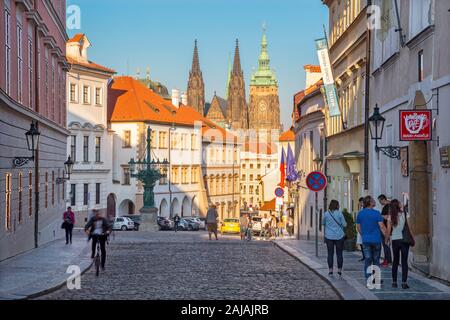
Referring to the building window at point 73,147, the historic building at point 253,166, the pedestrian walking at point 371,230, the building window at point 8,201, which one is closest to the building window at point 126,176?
the building window at point 73,147

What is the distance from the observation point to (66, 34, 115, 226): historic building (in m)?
73.8

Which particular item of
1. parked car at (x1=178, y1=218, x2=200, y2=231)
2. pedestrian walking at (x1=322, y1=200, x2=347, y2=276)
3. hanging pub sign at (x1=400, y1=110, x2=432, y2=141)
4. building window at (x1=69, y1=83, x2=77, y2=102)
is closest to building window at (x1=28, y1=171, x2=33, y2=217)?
pedestrian walking at (x1=322, y1=200, x2=347, y2=276)

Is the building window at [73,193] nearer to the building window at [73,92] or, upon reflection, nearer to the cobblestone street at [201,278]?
the building window at [73,92]

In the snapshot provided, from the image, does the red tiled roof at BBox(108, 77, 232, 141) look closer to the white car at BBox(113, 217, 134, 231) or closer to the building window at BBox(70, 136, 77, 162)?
the building window at BBox(70, 136, 77, 162)

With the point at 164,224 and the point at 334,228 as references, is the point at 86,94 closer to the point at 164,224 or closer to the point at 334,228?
the point at 164,224

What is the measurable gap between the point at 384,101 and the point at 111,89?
68.6 m

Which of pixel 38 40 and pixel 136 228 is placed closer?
pixel 38 40

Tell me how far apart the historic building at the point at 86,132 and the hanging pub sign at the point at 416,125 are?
185 ft

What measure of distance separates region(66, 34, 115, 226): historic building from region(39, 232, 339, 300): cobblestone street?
48347mm

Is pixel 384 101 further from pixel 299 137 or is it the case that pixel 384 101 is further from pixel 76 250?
pixel 299 137

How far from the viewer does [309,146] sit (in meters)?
52.2
